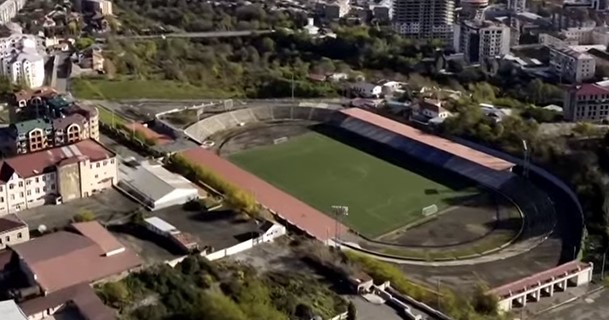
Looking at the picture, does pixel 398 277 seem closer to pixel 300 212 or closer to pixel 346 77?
pixel 300 212

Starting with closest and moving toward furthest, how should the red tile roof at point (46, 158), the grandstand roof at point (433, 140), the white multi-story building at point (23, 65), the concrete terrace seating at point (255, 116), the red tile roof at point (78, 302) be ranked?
the red tile roof at point (78, 302), the red tile roof at point (46, 158), the grandstand roof at point (433, 140), the concrete terrace seating at point (255, 116), the white multi-story building at point (23, 65)

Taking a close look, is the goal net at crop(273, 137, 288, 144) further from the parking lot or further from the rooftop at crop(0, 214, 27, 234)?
the rooftop at crop(0, 214, 27, 234)

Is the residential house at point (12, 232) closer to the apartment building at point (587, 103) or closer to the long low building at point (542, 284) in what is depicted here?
the long low building at point (542, 284)

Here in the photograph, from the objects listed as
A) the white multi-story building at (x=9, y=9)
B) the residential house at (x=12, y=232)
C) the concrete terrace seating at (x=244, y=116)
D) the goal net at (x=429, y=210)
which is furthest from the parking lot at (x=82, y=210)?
the white multi-story building at (x=9, y=9)

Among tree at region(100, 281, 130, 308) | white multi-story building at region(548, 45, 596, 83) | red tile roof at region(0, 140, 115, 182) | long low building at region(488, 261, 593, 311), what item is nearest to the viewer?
tree at region(100, 281, 130, 308)

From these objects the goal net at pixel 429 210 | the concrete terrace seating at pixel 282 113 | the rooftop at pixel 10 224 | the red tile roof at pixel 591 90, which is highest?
the red tile roof at pixel 591 90

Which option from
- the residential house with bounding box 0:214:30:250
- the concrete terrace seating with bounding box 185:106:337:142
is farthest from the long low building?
the concrete terrace seating with bounding box 185:106:337:142
